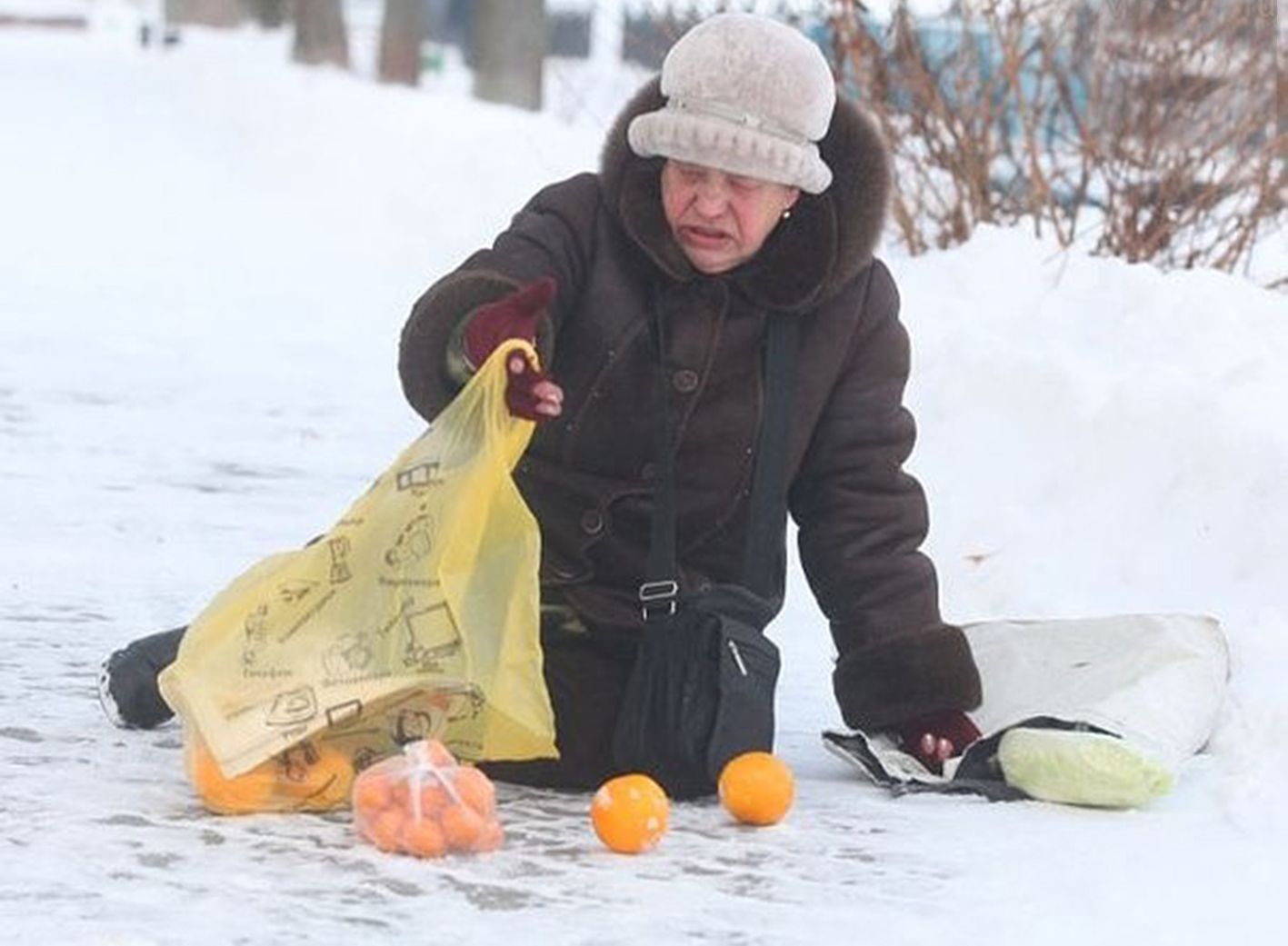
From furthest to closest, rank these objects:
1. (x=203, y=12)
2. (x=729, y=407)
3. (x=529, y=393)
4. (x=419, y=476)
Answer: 1. (x=203, y=12)
2. (x=729, y=407)
3. (x=419, y=476)
4. (x=529, y=393)

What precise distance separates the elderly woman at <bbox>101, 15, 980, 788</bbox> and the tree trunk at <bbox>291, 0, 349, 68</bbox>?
23813 mm

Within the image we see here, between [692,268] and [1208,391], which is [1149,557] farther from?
[692,268]

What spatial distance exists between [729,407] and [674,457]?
0.11m

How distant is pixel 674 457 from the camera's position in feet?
14.6

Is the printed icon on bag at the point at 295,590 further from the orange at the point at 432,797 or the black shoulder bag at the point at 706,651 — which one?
the black shoulder bag at the point at 706,651

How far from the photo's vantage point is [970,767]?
4.48 meters

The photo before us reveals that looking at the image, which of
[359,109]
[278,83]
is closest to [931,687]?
[359,109]

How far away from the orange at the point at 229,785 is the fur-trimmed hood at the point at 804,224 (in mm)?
967

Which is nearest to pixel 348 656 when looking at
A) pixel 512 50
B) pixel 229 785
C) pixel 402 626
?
pixel 402 626

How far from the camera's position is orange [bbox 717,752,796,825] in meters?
4.16

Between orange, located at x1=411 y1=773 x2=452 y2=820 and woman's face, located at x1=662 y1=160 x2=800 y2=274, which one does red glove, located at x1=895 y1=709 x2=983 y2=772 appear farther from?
orange, located at x1=411 y1=773 x2=452 y2=820

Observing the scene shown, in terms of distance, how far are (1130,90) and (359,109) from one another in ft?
36.6

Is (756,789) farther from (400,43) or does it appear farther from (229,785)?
(400,43)

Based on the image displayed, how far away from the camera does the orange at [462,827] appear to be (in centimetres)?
386
